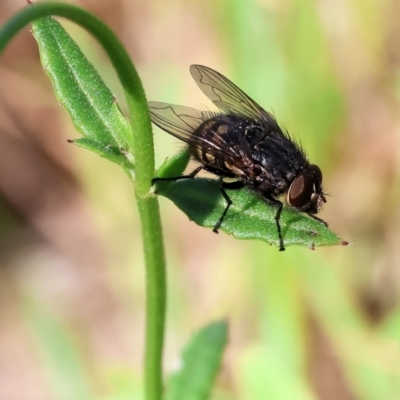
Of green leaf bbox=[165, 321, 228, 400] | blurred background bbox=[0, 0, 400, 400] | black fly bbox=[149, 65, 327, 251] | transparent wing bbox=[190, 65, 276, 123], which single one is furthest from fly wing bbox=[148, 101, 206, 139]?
blurred background bbox=[0, 0, 400, 400]

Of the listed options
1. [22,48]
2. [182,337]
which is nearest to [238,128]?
[182,337]

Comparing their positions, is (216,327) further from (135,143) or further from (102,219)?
(102,219)

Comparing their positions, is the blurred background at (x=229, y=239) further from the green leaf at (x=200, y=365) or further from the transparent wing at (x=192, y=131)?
the transparent wing at (x=192, y=131)

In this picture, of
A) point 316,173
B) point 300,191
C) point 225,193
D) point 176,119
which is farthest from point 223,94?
point 225,193

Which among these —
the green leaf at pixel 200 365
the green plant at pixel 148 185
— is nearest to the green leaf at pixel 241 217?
the green plant at pixel 148 185

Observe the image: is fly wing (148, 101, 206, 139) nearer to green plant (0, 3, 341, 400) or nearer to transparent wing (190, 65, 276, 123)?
transparent wing (190, 65, 276, 123)
